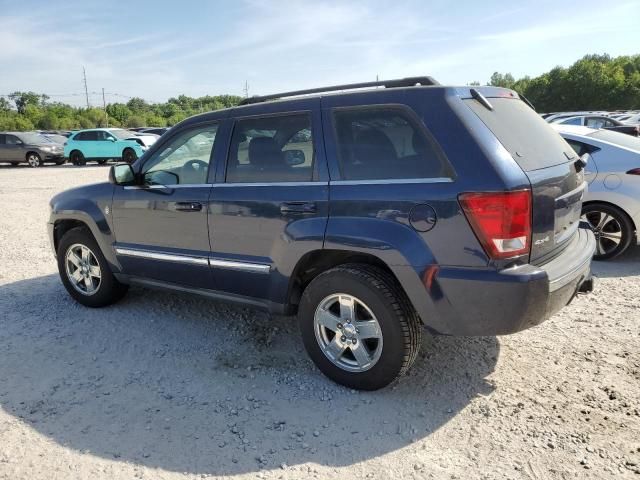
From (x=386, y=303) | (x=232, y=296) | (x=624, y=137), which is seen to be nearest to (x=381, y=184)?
(x=386, y=303)

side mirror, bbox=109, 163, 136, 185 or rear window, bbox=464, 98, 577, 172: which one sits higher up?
rear window, bbox=464, 98, 577, 172

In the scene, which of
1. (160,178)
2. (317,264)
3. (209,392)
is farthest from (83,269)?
(317,264)

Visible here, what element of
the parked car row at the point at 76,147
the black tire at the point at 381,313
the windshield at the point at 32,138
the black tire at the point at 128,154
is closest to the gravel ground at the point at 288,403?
the black tire at the point at 381,313

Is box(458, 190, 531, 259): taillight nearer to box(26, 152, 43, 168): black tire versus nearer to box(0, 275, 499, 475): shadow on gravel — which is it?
box(0, 275, 499, 475): shadow on gravel

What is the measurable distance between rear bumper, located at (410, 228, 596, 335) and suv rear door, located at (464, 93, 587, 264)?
0.15 m

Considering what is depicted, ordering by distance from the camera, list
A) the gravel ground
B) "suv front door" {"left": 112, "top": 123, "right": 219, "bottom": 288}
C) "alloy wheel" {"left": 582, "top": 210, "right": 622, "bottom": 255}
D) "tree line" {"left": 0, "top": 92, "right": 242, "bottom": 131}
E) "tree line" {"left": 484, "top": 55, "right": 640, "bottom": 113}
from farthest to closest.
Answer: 1. "tree line" {"left": 484, "top": 55, "right": 640, "bottom": 113}
2. "tree line" {"left": 0, "top": 92, "right": 242, "bottom": 131}
3. "alloy wheel" {"left": 582, "top": 210, "right": 622, "bottom": 255}
4. "suv front door" {"left": 112, "top": 123, "right": 219, "bottom": 288}
5. the gravel ground

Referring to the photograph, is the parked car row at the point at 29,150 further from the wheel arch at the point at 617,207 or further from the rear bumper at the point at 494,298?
the rear bumper at the point at 494,298

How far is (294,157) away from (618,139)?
457 cm

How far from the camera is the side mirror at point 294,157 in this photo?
10.9ft

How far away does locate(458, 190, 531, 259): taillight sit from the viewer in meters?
2.61

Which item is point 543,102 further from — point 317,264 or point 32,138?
point 317,264

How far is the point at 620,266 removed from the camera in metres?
5.56

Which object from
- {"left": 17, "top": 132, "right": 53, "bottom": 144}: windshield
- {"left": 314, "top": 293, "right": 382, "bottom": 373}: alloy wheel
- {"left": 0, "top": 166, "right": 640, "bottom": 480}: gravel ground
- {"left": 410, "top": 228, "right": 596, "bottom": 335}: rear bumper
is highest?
{"left": 17, "top": 132, "right": 53, "bottom": 144}: windshield

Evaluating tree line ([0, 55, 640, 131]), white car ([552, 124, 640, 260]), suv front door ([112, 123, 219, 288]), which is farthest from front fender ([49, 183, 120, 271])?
tree line ([0, 55, 640, 131])
